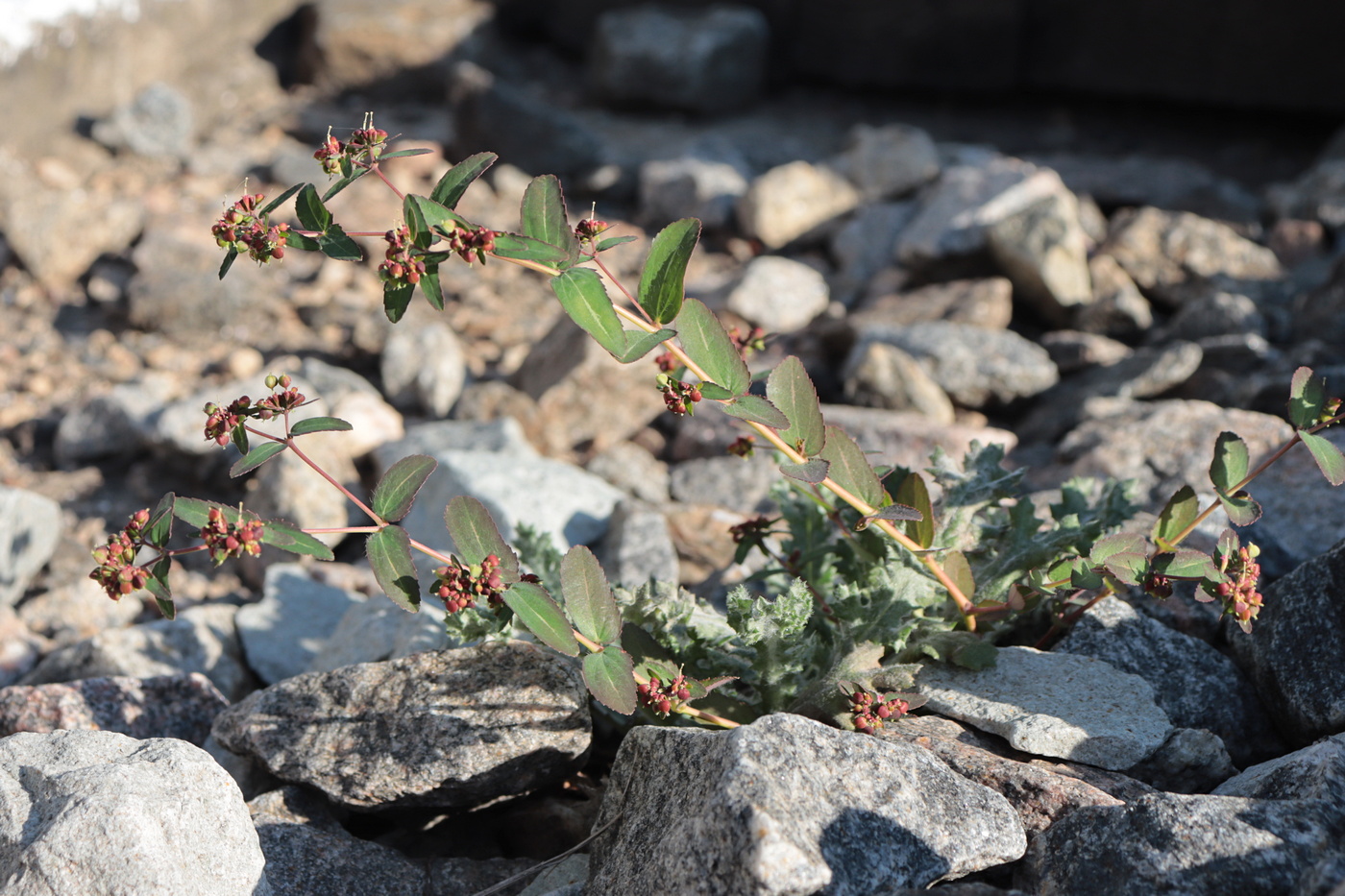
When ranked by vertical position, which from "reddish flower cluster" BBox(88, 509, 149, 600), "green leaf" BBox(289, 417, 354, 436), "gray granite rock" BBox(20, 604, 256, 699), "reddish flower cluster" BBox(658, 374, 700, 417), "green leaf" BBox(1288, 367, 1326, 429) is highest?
"reddish flower cluster" BBox(658, 374, 700, 417)

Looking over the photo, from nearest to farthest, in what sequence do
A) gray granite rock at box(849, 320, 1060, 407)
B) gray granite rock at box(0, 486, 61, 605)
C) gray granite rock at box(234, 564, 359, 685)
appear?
gray granite rock at box(234, 564, 359, 685)
gray granite rock at box(0, 486, 61, 605)
gray granite rock at box(849, 320, 1060, 407)

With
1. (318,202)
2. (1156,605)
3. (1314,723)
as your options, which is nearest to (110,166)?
(318,202)

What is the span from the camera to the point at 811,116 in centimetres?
852

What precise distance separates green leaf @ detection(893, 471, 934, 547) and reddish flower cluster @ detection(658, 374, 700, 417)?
621mm

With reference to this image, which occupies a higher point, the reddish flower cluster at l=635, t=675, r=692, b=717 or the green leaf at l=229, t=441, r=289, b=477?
the green leaf at l=229, t=441, r=289, b=477

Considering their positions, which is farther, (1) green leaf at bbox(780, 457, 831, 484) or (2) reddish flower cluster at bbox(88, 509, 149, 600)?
(1) green leaf at bbox(780, 457, 831, 484)

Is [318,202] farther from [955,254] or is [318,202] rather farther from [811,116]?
[811,116]

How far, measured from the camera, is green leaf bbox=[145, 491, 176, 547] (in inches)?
69.5

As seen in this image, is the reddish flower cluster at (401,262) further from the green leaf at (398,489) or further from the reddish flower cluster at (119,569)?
the reddish flower cluster at (119,569)

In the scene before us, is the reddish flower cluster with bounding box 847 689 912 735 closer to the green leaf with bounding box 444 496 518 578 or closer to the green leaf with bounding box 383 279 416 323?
the green leaf with bounding box 444 496 518 578

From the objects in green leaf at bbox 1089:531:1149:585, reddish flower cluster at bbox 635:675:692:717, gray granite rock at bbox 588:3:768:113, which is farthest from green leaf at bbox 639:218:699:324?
gray granite rock at bbox 588:3:768:113

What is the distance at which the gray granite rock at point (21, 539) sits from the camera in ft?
12.2

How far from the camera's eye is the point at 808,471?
1869 millimetres

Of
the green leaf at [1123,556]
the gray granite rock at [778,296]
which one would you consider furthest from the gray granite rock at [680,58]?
the green leaf at [1123,556]
